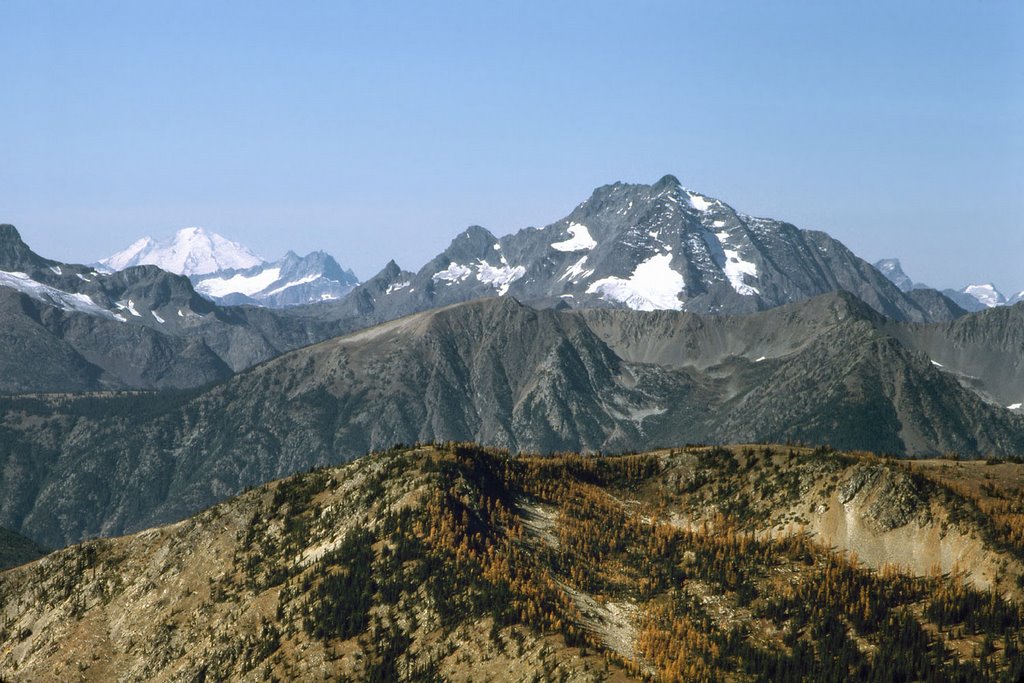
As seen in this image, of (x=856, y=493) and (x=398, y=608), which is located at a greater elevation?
(x=856, y=493)

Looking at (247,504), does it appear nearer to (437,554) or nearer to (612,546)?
(437,554)

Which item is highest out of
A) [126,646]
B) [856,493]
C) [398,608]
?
[856,493]

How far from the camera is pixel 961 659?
116125 millimetres

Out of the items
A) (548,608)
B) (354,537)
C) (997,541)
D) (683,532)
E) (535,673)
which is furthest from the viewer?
(683,532)

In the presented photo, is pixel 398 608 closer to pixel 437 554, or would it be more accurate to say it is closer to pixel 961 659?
pixel 437 554

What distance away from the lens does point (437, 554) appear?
459 feet

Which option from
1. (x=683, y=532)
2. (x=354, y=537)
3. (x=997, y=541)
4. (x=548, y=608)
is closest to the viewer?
(x=548, y=608)

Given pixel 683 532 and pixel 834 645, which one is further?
pixel 683 532

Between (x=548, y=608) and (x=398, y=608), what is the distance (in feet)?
58.2

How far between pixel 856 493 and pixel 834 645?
42108 millimetres

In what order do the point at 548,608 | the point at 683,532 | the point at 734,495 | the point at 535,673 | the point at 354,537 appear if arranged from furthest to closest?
the point at 734,495 → the point at 683,532 → the point at 354,537 → the point at 548,608 → the point at 535,673

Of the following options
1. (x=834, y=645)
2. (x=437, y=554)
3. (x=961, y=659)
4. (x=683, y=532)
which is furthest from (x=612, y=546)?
(x=961, y=659)

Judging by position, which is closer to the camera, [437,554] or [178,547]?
[437,554]

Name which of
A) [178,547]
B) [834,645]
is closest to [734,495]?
[834,645]
